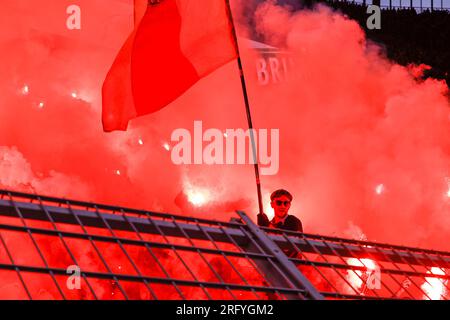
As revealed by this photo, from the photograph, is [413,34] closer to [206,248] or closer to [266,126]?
[266,126]

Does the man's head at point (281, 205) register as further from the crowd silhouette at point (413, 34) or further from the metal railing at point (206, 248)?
the crowd silhouette at point (413, 34)

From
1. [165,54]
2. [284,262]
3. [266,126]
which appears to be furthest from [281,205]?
[266,126]

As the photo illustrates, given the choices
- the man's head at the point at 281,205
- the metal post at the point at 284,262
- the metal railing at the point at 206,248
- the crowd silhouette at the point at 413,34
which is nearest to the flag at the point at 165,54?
the man's head at the point at 281,205

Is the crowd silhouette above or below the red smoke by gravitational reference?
above

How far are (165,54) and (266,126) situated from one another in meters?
10.5

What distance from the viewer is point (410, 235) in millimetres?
15555

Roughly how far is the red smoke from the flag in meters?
8.11

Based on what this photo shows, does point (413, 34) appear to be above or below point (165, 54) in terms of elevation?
above

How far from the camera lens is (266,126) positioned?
1591 cm

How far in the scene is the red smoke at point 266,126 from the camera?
13891 mm

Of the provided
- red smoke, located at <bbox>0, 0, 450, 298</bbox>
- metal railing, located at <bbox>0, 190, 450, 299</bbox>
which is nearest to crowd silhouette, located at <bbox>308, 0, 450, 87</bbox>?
red smoke, located at <bbox>0, 0, 450, 298</bbox>

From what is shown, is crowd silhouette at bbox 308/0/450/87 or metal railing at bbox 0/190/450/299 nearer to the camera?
metal railing at bbox 0/190/450/299

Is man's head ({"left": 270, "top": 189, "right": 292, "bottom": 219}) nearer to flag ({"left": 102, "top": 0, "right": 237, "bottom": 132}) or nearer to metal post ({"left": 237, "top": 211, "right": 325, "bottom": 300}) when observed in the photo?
flag ({"left": 102, "top": 0, "right": 237, "bottom": 132})

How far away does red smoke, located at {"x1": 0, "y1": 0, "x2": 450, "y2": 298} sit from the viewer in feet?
45.6
